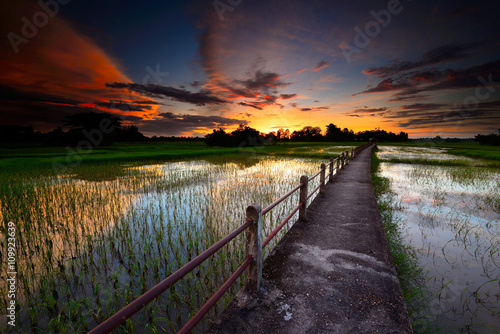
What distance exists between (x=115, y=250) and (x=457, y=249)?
8.56 m

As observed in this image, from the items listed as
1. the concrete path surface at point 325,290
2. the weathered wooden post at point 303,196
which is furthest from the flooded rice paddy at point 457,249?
the weathered wooden post at point 303,196

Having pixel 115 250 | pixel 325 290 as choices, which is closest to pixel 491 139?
pixel 325 290

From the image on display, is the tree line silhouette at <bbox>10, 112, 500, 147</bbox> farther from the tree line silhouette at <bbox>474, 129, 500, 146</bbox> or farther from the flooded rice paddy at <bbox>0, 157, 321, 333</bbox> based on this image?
the flooded rice paddy at <bbox>0, 157, 321, 333</bbox>

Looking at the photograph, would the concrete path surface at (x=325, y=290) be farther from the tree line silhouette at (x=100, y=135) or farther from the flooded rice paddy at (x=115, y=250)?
the tree line silhouette at (x=100, y=135)

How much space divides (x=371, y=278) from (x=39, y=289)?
6.01 metres

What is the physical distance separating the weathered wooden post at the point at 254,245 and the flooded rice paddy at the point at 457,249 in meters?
2.70

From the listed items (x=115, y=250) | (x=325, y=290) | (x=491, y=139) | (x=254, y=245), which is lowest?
(x=115, y=250)

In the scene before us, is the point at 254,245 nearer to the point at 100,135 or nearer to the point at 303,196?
the point at 303,196

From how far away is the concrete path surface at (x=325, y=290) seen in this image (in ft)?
8.07

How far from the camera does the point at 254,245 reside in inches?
116

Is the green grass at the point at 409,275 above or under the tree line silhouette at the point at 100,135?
under

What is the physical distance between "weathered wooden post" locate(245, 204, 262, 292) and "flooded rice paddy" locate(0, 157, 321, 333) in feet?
2.70

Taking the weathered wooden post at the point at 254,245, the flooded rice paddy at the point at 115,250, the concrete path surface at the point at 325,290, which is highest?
the weathered wooden post at the point at 254,245

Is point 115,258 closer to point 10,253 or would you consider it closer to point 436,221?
point 10,253
